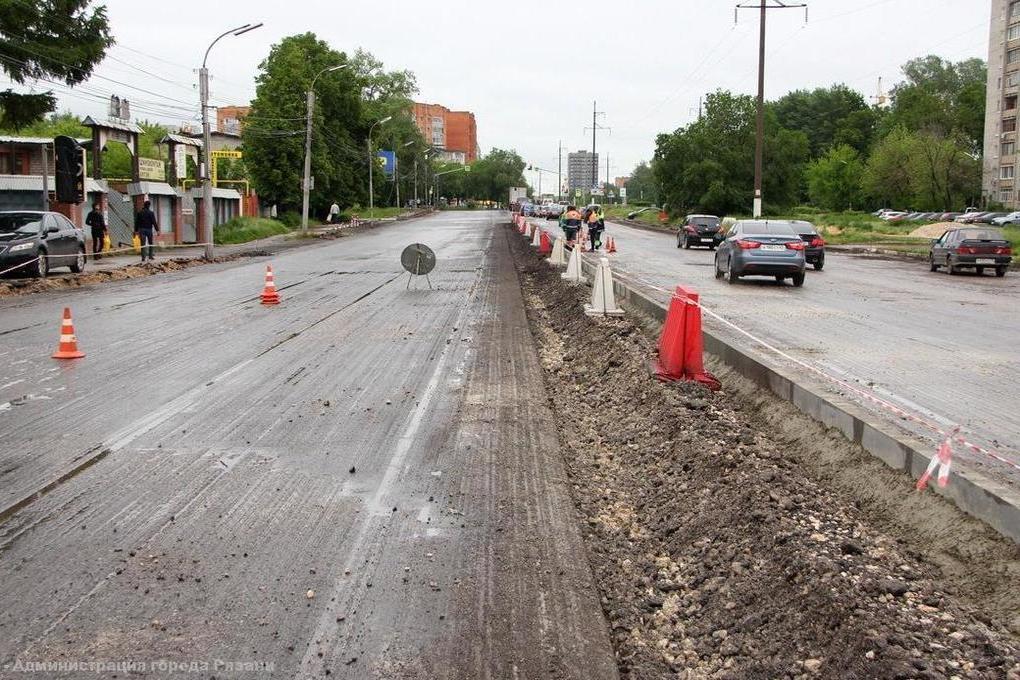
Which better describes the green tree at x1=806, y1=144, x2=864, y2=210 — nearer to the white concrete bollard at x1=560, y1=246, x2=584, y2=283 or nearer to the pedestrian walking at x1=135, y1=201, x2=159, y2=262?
the pedestrian walking at x1=135, y1=201, x2=159, y2=262

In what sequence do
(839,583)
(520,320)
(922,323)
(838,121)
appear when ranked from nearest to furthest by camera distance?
(839,583) → (922,323) → (520,320) → (838,121)

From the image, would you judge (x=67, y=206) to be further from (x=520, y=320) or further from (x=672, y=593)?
(x=672, y=593)

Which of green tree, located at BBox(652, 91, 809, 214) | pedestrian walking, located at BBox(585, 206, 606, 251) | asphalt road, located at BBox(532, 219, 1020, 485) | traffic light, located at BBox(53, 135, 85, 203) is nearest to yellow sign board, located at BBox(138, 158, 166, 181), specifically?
traffic light, located at BBox(53, 135, 85, 203)

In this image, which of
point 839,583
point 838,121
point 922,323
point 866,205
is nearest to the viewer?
point 839,583

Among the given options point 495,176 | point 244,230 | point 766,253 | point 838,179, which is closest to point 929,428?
point 766,253

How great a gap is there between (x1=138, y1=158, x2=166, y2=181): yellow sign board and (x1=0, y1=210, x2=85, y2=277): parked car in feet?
46.9

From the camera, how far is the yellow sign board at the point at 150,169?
4081cm

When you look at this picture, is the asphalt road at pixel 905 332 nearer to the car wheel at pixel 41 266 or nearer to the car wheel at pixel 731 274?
the car wheel at pixel 731 274

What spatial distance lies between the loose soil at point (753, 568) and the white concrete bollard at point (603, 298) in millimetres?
7278

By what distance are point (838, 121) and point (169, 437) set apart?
14706 centimetres

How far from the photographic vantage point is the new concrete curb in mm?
4773

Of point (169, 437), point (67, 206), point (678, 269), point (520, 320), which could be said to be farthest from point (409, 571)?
point (67, 206)

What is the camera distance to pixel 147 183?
135ft

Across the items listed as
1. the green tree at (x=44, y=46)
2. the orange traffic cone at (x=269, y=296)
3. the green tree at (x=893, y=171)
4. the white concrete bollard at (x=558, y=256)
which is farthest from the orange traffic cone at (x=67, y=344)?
the green tree at (x=893, y=171)
